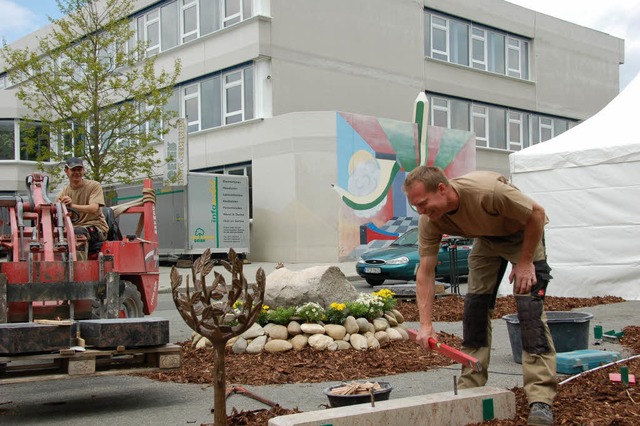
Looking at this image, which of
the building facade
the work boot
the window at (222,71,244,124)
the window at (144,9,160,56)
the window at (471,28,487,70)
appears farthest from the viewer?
the window at (471,28,487,70)

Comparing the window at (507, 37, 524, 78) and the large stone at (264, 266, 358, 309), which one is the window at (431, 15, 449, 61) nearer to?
the window at (507, 37, 524, 78)

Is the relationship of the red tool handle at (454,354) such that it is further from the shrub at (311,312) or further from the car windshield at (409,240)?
the car windshield at (409,240)

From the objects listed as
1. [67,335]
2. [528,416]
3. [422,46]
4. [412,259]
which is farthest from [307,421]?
[422,46]

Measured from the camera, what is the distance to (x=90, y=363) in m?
5.93

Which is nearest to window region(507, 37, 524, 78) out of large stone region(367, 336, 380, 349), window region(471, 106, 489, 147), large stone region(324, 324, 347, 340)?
window region(471, 106, 489, 147)

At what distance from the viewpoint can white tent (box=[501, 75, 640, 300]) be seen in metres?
14.0

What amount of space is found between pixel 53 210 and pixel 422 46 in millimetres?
28453

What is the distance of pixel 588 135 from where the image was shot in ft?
48.0

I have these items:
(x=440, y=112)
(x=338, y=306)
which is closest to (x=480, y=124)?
(x=440, y=112)

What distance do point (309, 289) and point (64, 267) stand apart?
9.73 feet

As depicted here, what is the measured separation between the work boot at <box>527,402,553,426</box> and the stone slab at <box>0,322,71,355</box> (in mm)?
3475

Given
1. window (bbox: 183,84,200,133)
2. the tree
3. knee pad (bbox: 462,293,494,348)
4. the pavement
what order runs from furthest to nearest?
window (bbox: 183,84,200,133) → the tree → the pavement → knee pad (bbox: 462,293,494,348)

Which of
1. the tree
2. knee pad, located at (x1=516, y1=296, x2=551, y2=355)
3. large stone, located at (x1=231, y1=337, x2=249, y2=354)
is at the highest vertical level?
the tree

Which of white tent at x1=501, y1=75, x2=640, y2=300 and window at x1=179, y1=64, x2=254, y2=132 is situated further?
window at x1=179, y1=64, x2=254, y2=132
